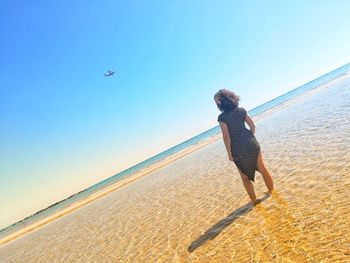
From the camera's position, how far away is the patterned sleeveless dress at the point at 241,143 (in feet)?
21.7

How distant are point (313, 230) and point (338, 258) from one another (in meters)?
0.92

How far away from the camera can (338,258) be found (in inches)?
142

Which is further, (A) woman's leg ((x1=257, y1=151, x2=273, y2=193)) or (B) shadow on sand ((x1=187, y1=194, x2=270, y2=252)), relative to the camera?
(A) woman's leg ((x1=257, y1=151, x2=273, y2=193))

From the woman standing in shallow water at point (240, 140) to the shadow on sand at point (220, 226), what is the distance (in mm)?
244

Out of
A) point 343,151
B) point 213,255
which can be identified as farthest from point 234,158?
point 343,151

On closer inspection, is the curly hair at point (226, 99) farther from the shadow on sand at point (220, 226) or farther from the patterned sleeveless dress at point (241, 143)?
the shadow on sand at point (220, 226)

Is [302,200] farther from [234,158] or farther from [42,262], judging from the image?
[42,262]

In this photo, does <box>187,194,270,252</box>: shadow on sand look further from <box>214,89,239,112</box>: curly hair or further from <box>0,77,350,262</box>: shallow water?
<box>214,89,239,112</box>: curly hair

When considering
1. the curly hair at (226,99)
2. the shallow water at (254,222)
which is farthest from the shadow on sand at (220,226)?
the curly hair at (226,99)

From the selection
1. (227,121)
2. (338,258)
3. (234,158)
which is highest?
(227,121)

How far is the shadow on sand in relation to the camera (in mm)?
5949

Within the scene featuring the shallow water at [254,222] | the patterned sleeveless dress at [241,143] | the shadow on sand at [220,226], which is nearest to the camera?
the shallow water at [254,222]

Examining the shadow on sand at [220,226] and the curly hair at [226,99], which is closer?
the shadow on sand at [220,226]

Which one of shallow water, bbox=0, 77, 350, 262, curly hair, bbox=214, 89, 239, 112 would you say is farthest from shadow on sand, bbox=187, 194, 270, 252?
curly hair, bbox=214, 89, 239, 112
